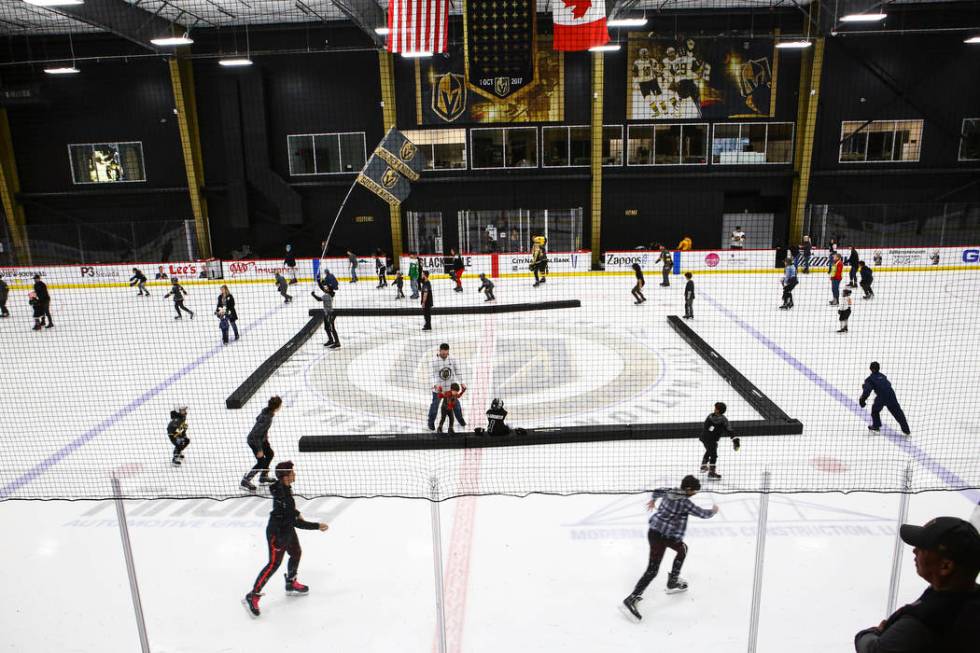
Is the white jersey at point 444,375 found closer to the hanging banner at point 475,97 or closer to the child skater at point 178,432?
the child skater at point 178,432

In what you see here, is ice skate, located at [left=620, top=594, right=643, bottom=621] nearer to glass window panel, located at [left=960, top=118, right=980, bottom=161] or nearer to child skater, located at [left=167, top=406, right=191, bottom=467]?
child skater, located at [left=167, top=406, right=191, bottom=467]

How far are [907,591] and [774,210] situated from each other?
77.3 ft

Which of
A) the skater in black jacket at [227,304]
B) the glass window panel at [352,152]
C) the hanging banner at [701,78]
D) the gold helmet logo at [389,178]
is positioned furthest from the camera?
the glass window panel at [352,152]

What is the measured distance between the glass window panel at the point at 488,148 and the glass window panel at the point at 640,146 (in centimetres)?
537

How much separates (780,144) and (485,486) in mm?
23558

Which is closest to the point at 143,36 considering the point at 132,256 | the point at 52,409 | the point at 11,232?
the point at 132,256

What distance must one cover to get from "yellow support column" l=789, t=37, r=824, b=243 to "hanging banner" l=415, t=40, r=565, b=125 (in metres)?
9.48

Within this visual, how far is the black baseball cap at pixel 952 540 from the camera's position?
2.18 metres

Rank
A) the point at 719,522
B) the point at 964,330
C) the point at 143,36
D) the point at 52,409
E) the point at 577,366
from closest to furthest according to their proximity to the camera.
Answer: the point at 719,522 < the point at 52,409 < the point at 577,366 < the point at 964,330 < the point at 143,36

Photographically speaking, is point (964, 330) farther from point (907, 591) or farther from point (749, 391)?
point (907, 591)

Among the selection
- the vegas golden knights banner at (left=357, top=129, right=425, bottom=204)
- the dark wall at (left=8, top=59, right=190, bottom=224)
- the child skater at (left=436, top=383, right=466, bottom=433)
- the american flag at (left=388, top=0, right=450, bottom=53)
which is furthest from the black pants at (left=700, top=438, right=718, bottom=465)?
the dark wall at (left=8, top=59, right=190, bottom=224)

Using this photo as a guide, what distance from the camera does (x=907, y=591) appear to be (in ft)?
17.7

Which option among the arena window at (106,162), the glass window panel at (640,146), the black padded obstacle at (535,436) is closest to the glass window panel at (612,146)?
the glass window panel at (640,146)

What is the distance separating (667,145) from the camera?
25.7m
